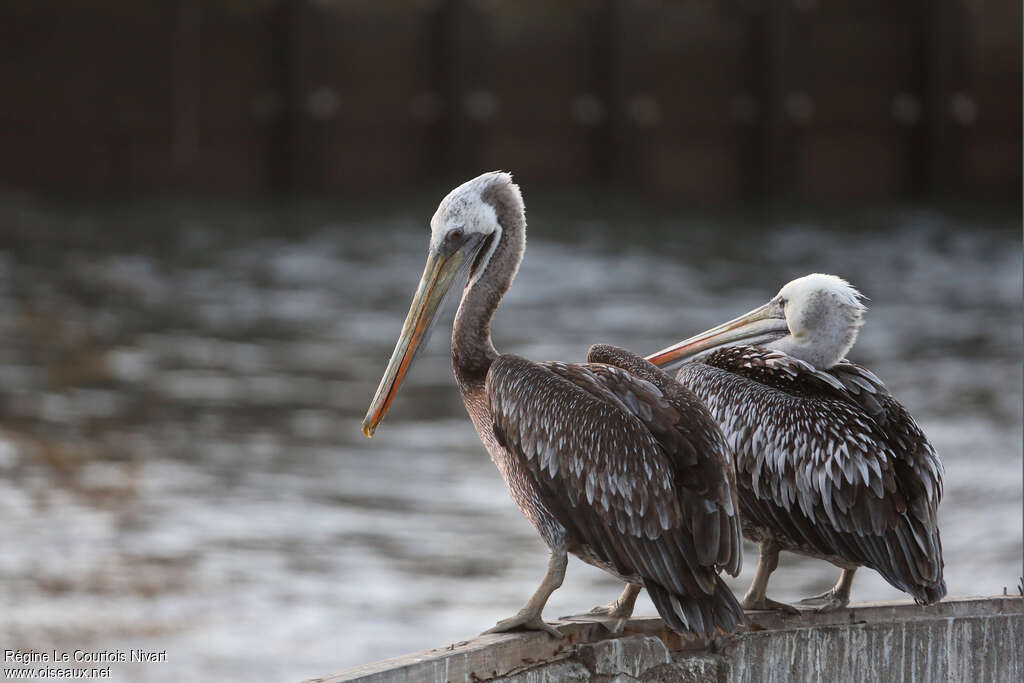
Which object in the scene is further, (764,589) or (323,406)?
(323,406)

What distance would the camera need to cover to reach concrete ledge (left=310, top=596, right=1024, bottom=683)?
348 cm

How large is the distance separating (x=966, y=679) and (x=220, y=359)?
33.2 feet

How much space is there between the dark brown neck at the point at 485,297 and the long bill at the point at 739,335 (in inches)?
30.6

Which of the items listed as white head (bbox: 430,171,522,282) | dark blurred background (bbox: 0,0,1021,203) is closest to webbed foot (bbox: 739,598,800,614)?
white head (bbox: 430,171,522,282)

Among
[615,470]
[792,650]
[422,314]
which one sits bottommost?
[792,650]

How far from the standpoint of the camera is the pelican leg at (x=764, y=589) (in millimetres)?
3898

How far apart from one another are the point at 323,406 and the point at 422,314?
308 inches

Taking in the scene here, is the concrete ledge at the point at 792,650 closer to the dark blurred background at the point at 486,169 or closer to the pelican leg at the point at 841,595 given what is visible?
the pelican leg at the point at 841,595

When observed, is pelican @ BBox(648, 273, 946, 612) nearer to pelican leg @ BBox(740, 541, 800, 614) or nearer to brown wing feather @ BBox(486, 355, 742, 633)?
pelican leg @ BBox(740, 541, 800, 614)

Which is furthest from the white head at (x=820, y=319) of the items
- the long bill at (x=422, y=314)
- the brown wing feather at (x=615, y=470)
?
the long bill at (x=422, y=314)

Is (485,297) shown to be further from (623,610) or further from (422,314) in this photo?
(623,610)

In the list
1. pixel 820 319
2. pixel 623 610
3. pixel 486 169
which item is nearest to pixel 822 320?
pixel 820 319

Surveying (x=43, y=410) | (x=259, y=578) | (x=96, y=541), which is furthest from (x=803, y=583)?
(x=43, y=410)

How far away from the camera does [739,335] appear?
179 inches
